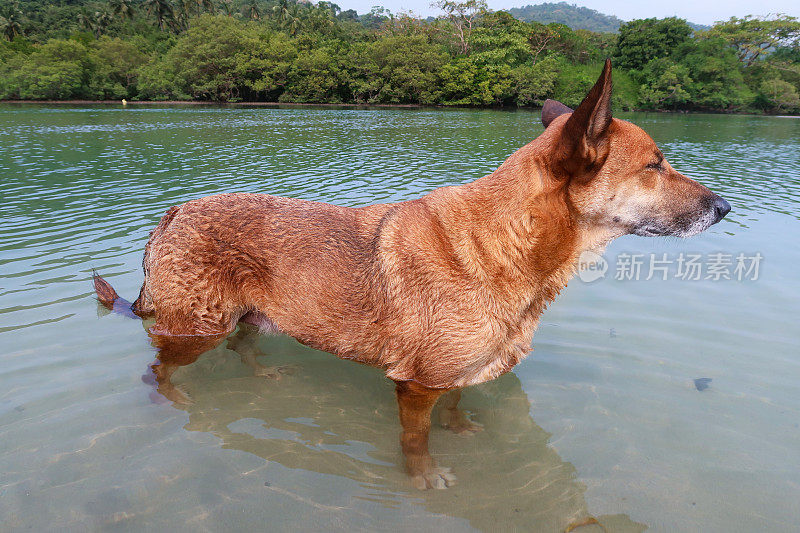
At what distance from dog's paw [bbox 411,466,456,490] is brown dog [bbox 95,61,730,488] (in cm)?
2

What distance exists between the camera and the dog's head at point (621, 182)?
10.2 ft

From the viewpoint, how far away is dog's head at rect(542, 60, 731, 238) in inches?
122

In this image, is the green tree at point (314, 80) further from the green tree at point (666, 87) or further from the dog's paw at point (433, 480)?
the dog's paw at point (433, 480)

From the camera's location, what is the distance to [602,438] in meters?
4.29

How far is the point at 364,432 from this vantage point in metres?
4.25

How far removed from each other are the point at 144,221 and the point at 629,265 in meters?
9.66

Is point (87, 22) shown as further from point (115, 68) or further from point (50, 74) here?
point (50, 74)

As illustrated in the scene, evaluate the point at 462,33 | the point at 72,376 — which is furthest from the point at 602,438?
the point at 462,33

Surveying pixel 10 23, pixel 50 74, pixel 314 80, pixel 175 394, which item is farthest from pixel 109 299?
pixel 10 23

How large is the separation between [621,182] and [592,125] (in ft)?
1.87

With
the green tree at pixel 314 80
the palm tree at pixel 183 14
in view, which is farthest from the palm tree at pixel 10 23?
the green tree at pixel 314 80

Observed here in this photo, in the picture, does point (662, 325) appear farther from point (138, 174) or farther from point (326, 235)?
point (138, 174)

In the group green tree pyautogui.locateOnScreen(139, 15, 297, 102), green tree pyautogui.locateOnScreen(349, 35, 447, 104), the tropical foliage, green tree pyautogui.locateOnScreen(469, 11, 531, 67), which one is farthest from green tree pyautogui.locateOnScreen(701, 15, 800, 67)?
green tree pyautogui.locateOnScreen(139, 15, 297, 102)

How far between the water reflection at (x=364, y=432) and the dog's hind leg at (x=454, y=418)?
7cm
